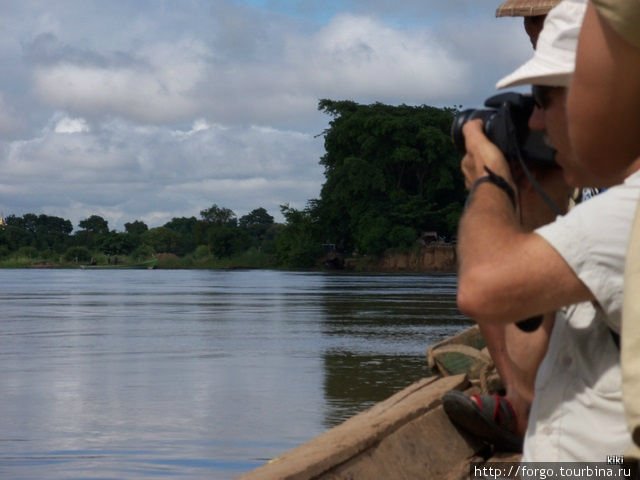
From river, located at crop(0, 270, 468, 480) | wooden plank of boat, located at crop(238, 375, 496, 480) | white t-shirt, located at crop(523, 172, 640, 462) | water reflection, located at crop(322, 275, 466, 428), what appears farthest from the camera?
water reflection, located at crop(322, 275, 466, 428)

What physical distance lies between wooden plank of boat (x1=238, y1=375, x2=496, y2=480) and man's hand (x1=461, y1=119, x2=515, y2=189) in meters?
1.29

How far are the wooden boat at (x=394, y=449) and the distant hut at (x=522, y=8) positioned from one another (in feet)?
6.74

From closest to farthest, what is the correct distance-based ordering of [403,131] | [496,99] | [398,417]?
1. [496,99]
2. [398,417]
3. [403,131]

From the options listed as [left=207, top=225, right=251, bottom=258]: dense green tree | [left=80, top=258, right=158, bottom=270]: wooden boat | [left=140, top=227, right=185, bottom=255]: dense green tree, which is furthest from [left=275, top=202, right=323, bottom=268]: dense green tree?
[left=140, top=227, right=185, bottom=255]: dense green tree

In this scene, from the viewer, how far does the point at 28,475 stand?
5.90 m

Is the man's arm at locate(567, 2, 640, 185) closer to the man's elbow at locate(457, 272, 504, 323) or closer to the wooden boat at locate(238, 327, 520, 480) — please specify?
the man's elbow at locate(457, 272, 504, 323)

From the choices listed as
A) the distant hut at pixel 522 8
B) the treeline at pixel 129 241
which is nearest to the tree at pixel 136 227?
the treeline at pixel 129 241

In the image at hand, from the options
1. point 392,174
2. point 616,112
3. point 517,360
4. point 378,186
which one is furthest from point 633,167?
point 392,174

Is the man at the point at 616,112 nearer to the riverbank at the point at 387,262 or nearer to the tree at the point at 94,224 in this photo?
the riverbank at the point at 387,262

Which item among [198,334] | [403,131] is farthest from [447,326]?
Answer: [403,131]

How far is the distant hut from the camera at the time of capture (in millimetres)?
5335

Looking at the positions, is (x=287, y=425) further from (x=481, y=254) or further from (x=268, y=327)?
(x=268, y=327)

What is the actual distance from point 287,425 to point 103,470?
1735mm

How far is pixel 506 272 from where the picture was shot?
1580mm
